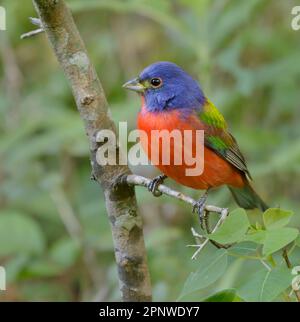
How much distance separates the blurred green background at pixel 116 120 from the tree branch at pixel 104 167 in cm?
101

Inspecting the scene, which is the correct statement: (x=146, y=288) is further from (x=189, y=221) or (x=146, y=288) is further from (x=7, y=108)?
(x=7, y=108)

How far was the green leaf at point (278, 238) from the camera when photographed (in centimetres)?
239

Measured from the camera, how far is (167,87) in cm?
438

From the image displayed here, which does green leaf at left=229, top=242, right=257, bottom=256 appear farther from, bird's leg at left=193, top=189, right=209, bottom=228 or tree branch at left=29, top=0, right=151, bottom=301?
tree branch at left=29, top=0, right=151, bottom=301

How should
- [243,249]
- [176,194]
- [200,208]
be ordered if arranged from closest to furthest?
[243,249]
[176,194]
[200,208]

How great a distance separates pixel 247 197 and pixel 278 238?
97.8 inches

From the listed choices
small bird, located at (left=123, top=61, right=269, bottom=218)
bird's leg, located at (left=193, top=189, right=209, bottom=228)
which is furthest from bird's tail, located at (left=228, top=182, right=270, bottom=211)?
bird's leg, located at (left=193, top=189, right=209, bottom=228)

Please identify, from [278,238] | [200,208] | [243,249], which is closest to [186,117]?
[200,208]

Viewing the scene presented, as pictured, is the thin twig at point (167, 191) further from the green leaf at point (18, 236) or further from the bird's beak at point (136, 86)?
the green leaf at point (18, 236)

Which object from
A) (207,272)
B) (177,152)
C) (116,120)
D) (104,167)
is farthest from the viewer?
(116,120)

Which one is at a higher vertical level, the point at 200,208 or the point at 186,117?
the point at 186,117

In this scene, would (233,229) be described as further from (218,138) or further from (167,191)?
(218,138)

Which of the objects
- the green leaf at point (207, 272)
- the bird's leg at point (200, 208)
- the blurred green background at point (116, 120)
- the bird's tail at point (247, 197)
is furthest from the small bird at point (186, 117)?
the green leaf at point (207, 272)

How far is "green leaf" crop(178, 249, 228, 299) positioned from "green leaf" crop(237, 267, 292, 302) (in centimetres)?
10
